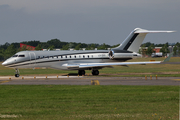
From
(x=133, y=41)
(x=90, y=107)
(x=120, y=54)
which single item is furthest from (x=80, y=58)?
(x=90, y=107)

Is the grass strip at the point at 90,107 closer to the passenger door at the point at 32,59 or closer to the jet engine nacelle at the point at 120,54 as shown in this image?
the passenger door at the point at 32,59

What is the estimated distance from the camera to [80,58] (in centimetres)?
3734

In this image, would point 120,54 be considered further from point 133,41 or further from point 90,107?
point 90,107

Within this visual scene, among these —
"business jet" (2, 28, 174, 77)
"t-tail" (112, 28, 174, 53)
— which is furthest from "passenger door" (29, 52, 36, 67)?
"t-tail" (112, 28, 174, 53)

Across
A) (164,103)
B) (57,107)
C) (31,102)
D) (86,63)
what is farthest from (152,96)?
(86,63)

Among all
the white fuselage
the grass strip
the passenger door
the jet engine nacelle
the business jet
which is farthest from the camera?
the jet engine nacelle

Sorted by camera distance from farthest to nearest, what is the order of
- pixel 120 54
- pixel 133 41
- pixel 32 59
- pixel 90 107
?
pixel 133 41 < pixel 120 54 < pixel 32 59 < pixel 90 107

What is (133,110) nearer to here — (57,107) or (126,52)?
(57,107)

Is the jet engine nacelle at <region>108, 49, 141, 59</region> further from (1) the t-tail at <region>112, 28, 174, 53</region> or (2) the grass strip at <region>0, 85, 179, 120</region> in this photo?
(2) the grass strip at <region>0, 85, 179, 120</region>

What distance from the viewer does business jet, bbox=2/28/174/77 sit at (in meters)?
34.6

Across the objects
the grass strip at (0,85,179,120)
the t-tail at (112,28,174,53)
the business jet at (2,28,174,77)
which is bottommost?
the grass strip at (0,85,179,120)

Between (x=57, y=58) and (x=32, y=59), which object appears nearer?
(x=32, y=59)

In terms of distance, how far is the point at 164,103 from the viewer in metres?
14.0

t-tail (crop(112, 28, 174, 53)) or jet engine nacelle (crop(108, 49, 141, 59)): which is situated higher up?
t-tail (crop(112, 28, 174, 53))
